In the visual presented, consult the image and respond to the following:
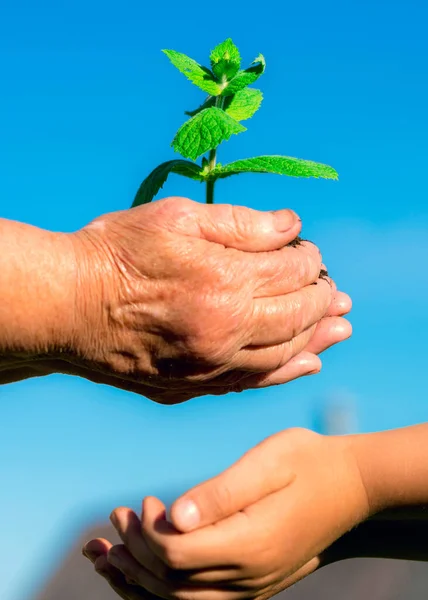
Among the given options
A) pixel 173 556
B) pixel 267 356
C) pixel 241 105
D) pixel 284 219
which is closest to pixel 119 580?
pixel 173 556

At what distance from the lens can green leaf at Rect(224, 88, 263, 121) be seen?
3.13 metres

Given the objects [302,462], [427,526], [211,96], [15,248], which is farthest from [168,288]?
[427,526]

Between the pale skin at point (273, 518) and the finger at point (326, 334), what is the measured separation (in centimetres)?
68

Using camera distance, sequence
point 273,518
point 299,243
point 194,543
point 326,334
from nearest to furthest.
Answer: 1. point 194,543
2. point 273,518
3. point 299,243
4. point 326,334

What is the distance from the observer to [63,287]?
103 inches

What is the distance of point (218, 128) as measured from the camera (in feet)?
8.84

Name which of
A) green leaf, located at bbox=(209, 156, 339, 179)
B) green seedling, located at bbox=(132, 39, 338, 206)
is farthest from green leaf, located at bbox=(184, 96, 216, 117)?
green leaf, located at bbox=(209, 156, 339, 179)

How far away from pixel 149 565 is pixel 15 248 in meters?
1.05

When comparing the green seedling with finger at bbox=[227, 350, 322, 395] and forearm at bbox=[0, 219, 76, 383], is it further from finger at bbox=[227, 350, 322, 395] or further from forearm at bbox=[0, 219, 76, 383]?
finger at bbox=[227, 350, 322, 395]

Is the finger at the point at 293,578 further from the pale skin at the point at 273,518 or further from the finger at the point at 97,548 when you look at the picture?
the finger at the point at 97,548

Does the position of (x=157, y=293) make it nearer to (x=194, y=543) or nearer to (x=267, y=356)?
(x=267, y=356)

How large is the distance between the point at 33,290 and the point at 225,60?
114 centimetres

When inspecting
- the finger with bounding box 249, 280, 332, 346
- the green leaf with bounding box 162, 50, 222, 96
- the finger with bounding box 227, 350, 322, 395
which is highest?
the green leaf with bounding box 162, 50, 222, 96

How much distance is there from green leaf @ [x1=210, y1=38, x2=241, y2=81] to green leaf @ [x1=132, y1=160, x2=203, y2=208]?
14.8 inches
